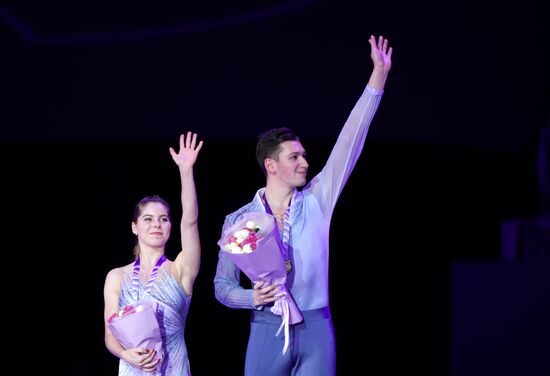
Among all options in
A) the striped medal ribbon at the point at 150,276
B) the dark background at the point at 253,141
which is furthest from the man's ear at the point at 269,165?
the dark background at the point at 253,141

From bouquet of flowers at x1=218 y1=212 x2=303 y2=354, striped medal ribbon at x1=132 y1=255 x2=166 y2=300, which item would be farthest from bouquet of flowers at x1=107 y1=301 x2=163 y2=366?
bouquet of flowers at x1=218 y1=212 x2=303 y2=354

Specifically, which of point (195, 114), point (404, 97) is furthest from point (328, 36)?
point (195, 114)

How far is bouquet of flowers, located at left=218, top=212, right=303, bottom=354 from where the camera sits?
3049 mm

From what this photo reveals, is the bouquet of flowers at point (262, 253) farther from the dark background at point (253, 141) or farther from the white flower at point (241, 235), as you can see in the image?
the dark background at point (253, 141)

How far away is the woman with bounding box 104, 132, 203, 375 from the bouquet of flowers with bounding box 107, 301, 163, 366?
51mm

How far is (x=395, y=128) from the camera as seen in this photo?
577 cm

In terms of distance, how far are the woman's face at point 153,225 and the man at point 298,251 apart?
0.29 metres

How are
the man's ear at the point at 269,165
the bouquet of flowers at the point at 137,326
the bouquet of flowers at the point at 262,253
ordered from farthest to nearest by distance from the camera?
the man's ear at the point at 269,165 < the bouquet of flowers at the point at 137,326 < the bouquet of flowers at the point at 262,253

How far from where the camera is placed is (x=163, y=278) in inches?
134

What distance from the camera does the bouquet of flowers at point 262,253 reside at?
10.0 ft

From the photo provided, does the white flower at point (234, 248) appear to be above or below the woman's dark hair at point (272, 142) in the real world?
below

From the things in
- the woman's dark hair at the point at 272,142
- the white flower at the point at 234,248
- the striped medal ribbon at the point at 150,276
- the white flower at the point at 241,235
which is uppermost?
the woman's dark hair at the point at 272,142

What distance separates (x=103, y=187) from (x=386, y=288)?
224cm

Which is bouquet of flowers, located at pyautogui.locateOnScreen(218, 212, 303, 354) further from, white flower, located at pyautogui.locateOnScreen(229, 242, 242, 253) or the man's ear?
the man's ear
